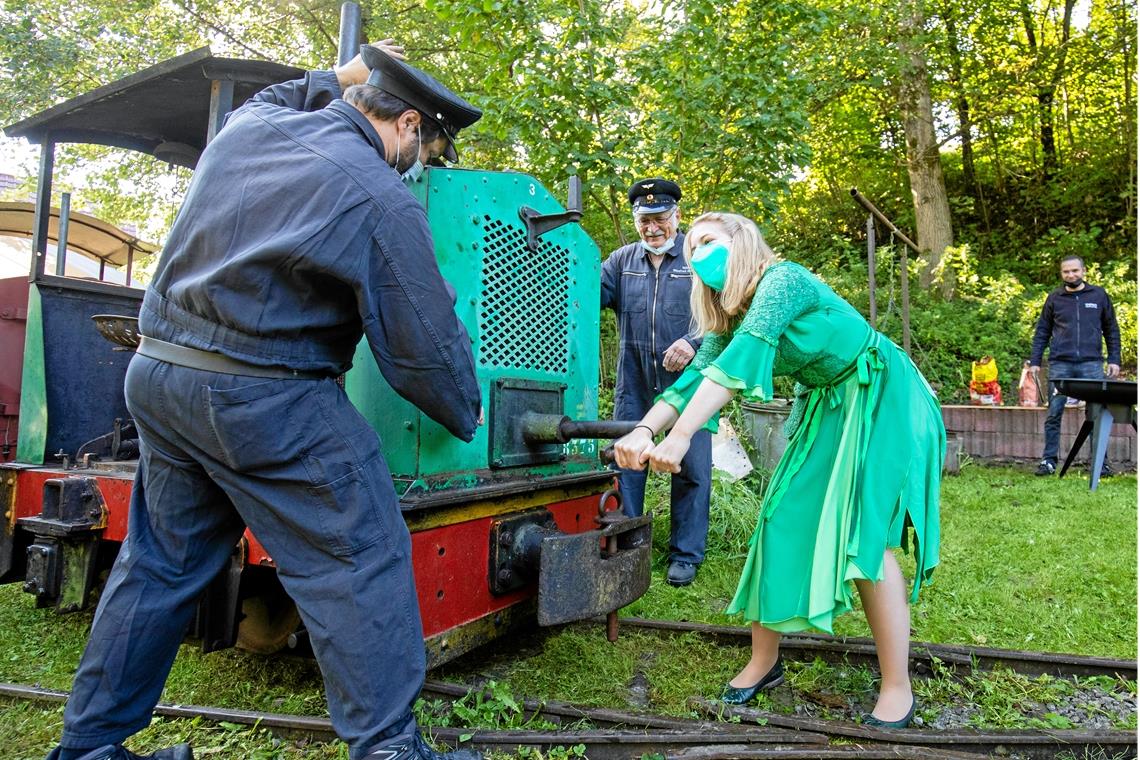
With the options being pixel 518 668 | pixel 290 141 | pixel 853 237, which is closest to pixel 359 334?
pixel 290 141

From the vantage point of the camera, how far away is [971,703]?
2.59m

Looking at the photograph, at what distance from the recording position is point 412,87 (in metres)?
1.94

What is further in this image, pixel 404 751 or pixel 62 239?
pixel 62 239

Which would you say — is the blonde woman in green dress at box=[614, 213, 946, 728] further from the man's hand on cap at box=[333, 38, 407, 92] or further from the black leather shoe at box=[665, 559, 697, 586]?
the black leather shoe at box=[665, 559, 697, 586]

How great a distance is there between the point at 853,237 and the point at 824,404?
15.5 m

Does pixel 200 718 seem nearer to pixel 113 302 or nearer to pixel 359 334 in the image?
pixel 359 334

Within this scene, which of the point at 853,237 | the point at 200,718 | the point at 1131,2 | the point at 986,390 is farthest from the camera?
the point at 853,237

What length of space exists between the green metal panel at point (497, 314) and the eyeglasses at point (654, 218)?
4.01 feet

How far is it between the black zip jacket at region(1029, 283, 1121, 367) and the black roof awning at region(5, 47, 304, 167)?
311 inches

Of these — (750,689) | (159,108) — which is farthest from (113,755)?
(159,108)

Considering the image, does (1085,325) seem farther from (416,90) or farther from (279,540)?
(279,540)

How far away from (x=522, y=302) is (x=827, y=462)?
1.16m

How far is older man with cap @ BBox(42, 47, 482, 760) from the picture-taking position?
65.7 inches

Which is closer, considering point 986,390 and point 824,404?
point 824,404
